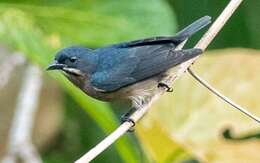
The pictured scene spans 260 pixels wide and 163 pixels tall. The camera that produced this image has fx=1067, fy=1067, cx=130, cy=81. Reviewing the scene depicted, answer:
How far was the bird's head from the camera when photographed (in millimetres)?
4176

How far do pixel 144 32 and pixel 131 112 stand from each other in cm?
61

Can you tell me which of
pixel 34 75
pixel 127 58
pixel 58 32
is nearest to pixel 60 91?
pixel 34 75

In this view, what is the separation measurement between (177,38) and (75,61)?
1.38 ft

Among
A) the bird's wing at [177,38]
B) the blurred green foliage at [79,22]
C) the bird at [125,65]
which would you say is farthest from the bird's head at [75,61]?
the blurred green foliage at [79,22]

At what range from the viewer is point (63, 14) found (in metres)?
4.91

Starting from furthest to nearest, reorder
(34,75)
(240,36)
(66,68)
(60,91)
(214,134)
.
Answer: (60,91) → (240,36) → (34,75) → (214,134) → (66,68)

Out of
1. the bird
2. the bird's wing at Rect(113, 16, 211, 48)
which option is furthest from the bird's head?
the bird's wing at Rect(113, 16, 211, 48)

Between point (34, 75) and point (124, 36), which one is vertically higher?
point (124, 36)

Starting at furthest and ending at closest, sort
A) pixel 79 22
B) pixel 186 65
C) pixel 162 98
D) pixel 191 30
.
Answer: pixel 79 22 < pixel 162 98 < pixel 191 30 < pixel 186 65

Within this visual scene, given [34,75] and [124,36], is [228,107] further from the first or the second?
[34,75]

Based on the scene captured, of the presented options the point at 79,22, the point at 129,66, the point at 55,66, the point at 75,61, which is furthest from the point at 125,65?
the point at 79,22

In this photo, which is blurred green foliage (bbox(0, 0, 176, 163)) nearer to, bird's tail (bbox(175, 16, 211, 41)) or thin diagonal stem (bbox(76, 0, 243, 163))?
bird's tail (bbox(175, 16, 211, 41))

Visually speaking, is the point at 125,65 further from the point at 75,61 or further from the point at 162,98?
the point at 162,98

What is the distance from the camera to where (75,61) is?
4.28 metres
